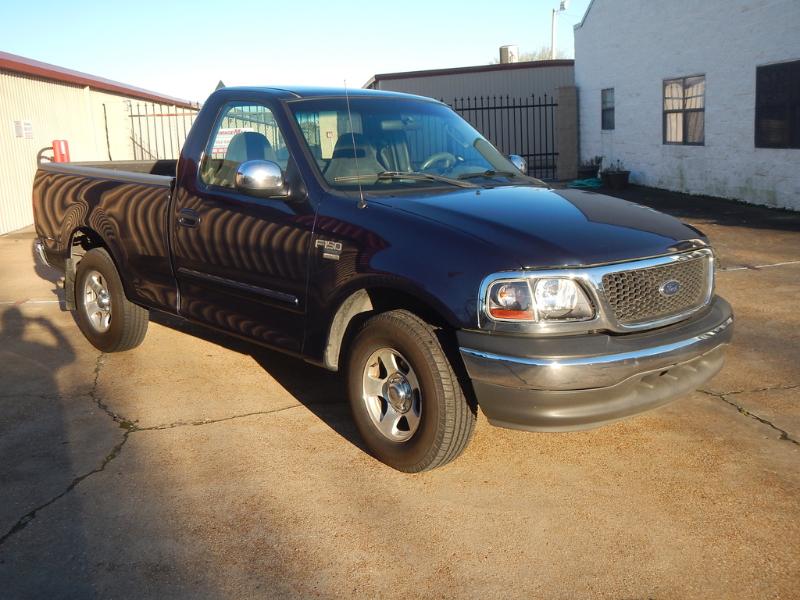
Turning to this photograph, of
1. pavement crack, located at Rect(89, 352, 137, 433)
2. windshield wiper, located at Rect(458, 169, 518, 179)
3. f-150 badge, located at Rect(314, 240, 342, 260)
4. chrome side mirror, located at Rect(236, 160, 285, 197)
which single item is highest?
chrome side mirror, located at Rect(236, 160, 285, 197)

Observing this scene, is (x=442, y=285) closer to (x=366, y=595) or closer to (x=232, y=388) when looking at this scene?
(x=366, y=595)

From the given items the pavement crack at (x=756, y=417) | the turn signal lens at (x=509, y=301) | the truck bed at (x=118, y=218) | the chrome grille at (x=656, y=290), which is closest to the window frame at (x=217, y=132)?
the truck bed at (x=118, y=218)

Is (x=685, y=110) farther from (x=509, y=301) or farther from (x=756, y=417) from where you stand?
(x=509, y=301)

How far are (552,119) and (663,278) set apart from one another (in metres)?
22.7

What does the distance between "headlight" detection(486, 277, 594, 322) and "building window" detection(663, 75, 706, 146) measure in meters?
14.7

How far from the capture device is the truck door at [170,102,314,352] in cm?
476

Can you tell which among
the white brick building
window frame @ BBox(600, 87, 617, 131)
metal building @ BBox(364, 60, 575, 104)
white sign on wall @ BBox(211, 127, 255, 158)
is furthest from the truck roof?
metal building @ BBox(364, 60, 575, 104)

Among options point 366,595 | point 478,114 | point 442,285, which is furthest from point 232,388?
point 478,114

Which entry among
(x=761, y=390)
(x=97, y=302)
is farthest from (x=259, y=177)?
(x=761, y=390)

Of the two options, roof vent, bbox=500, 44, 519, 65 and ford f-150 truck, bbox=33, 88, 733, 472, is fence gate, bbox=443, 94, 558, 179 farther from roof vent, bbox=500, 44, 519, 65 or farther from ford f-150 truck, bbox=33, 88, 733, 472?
ford f-150 truck, bbox=33, 88, 733, 472

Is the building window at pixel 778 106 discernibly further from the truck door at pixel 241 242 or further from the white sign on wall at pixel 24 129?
the white sign on wall at pixel 24 129

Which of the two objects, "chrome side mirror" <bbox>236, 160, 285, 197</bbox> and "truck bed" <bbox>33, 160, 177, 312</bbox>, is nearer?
"chrome side mirror" <bbox>236, 160, 285, 197</bbox>

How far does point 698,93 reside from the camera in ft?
56.8

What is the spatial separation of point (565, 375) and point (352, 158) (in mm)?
1960
